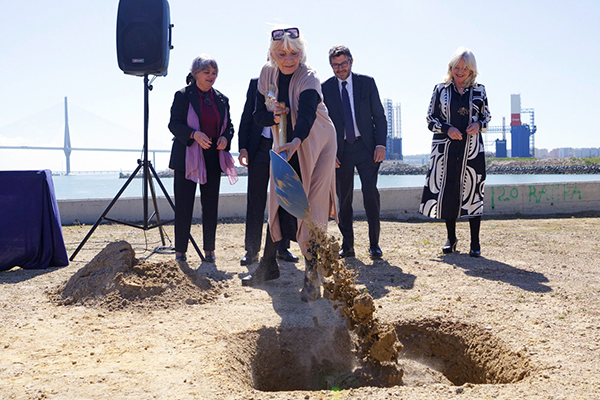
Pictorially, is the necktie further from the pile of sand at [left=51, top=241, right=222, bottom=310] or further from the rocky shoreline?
the rocky shoreline

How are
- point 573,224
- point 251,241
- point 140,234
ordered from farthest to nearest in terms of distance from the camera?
1. point 573,224
2. point 140,234
3. point 251,241

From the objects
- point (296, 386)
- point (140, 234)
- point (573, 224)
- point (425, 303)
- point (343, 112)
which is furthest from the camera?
point (573, 224)

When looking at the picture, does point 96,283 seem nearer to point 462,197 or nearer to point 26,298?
point 26,298

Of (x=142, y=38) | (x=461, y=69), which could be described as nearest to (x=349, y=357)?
(x=461, y=69)

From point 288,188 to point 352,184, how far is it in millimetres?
1725

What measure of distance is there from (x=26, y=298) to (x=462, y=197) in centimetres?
353

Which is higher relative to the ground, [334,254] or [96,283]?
[334,254]

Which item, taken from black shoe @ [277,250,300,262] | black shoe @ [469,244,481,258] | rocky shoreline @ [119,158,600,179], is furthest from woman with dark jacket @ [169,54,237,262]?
rocky shoreline @ [119,158,600,179]

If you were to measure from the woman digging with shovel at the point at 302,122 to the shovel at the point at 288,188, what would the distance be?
0.04 meters

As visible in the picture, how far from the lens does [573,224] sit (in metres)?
7.13

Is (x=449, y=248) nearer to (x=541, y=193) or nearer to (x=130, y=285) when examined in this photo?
(x=130, y=285)

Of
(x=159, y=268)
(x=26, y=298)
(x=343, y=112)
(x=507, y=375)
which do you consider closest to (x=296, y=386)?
(x=507, y=375)

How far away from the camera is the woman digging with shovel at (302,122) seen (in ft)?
10.4

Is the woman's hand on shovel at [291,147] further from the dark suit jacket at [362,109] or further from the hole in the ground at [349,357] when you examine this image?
the dark suit jacket at [362,109]
